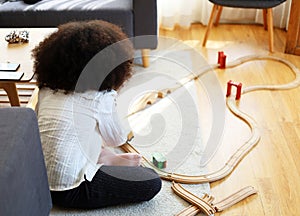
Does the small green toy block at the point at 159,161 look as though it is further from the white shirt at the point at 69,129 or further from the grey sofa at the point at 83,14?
the grey sofa at the point at 83,14

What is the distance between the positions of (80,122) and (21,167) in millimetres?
385

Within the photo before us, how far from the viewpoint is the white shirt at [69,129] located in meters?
1.48

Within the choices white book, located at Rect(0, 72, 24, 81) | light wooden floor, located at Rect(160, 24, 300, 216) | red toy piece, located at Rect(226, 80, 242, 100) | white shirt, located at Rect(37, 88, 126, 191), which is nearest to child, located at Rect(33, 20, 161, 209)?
white shirt, located at Rect(37, 88, 126, 191)

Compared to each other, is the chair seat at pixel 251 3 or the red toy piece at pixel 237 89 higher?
the chair seat at pixel 251 3

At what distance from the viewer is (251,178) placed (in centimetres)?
183

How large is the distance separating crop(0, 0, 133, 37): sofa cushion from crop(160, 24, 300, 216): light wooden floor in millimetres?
656

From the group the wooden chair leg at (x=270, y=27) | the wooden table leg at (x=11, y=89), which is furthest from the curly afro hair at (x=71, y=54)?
the wooden chair leg at (x=270, y=27)

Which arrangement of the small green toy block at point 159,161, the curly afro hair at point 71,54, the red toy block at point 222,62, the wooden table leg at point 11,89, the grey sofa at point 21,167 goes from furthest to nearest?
the red toy block at point 222,62, the wooden table leg at point 11,89, the small green toy block at point 159,161, the curly afro hair at point 71,54, the grey sofa at point 21,167

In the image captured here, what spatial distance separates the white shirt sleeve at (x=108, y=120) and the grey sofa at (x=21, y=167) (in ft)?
0.99

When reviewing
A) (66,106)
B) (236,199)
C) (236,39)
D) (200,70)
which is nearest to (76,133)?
(66,106)

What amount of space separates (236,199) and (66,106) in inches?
29.9

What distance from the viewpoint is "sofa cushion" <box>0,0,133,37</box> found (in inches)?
99.7

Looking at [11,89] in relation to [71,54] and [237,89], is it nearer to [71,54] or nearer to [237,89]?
[71,54]

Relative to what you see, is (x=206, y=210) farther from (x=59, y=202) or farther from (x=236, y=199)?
(x=59, y=202)
